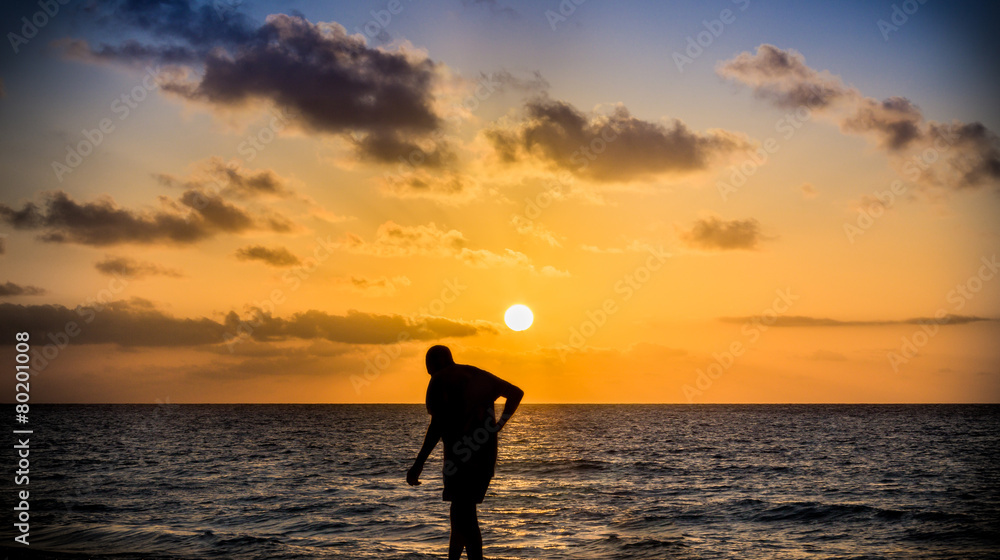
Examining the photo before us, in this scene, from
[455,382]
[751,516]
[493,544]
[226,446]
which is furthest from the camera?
[226,446]

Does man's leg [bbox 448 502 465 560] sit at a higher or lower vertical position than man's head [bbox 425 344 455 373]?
lower

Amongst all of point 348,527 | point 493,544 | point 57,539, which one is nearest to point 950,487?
point 493,544

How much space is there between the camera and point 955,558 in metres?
12.9

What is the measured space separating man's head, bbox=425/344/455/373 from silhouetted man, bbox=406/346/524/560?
4 centimetres

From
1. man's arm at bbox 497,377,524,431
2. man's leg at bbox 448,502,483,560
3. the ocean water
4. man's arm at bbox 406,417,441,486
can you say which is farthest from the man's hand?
the ocean water

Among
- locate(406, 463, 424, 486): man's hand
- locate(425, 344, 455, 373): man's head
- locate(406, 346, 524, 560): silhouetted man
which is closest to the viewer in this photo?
locate(406, 463, 424, 486): man's hand

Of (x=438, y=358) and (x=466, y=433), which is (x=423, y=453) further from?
(x=438, y=358)

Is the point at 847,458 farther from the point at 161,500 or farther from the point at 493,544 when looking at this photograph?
the point at 161,500

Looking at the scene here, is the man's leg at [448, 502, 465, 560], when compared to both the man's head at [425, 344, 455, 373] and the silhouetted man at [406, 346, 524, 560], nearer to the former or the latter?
the silhouetted man at [406, 346, 524, 560]

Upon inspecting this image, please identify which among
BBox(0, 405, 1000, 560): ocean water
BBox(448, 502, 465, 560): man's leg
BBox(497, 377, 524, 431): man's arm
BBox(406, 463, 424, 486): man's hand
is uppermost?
BBox(497, 377, 524, 431): man's arm

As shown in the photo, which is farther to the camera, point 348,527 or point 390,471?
point 390,471

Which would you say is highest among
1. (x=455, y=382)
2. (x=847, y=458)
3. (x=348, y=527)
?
(x=455, y=382)

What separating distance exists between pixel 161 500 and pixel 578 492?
11910 millimetres

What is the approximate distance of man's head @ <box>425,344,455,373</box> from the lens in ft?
20.8
